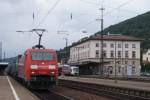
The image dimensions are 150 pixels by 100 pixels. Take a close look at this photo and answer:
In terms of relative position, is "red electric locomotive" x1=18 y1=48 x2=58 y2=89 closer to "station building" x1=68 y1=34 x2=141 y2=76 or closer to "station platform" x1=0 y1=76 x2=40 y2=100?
"station platform" x1=0 y1=76 x2=40 y2=100

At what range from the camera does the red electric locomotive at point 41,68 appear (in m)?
32.1

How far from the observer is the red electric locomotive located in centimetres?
3206

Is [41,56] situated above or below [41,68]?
above

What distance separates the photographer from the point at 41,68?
1272 inches

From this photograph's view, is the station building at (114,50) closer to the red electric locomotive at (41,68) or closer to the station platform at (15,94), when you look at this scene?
the station platform at (15,94)

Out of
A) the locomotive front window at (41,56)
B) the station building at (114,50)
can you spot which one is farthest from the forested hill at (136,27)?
the locomotive front window at (41,56)

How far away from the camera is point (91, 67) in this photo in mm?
111125

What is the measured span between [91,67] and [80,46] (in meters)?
30.5

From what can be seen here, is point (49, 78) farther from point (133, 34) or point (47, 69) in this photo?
point (133, 34)

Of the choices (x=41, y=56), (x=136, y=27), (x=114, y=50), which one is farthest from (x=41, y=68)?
(x=114, y=50)

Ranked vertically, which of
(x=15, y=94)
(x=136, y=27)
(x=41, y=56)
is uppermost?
(x=136, y=27)

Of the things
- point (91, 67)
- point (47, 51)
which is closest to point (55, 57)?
point (47, 51)

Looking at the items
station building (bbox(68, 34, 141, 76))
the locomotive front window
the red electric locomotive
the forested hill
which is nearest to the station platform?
the red electric locomotive

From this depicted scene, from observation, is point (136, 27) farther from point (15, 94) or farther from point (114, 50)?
point (15, 94)
